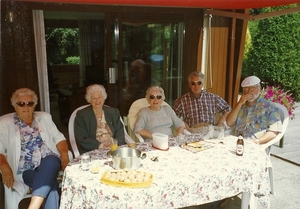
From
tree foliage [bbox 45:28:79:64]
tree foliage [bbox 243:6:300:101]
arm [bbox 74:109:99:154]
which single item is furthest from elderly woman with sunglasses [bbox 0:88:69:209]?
tree foliage [bbox 243:6:300:101]

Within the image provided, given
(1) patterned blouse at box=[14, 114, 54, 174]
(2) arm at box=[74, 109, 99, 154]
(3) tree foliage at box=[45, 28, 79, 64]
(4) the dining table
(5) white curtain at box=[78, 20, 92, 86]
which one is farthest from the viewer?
(3) tree foliage at box=[45, 28, 79, 64]

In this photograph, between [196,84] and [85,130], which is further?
[196,84]

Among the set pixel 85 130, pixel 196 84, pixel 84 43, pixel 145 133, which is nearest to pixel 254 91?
pixel 196 84

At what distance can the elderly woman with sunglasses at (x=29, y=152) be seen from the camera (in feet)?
8.77

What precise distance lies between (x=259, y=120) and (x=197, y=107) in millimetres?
811

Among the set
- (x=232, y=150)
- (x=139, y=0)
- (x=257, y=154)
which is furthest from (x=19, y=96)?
(x=257, y=154)

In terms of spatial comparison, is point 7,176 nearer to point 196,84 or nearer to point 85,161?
point 85,161

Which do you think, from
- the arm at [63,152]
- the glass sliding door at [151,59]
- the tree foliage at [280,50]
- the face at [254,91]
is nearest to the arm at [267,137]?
the face at [254,91]

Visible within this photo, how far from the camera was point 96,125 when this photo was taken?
3270 mm

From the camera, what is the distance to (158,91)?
11.5 feet

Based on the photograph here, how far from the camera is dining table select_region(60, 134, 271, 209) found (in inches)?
80.7

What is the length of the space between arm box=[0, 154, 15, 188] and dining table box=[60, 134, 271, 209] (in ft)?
2.11

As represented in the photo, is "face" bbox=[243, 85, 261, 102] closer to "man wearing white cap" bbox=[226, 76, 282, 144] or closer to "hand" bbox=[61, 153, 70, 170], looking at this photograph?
"man wearing white cap" bbox=[226, 76, 282, 144]

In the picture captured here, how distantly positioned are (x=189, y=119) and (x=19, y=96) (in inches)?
79.1
